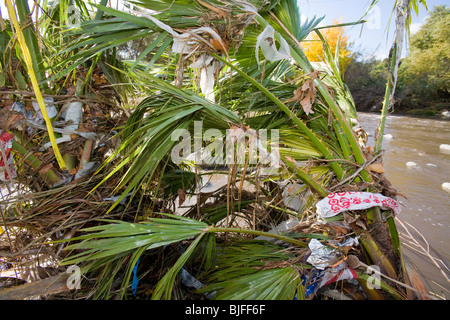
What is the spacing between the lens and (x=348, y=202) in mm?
1114

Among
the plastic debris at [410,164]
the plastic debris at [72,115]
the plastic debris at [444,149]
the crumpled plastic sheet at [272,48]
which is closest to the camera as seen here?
the crumpled plastic sheet at [272,48]

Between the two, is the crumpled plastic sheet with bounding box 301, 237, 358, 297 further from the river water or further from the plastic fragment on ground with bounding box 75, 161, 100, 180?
the plastic fragment on ground with bounding box 75, 161, 100, 180

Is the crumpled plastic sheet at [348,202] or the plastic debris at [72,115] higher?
the plastic debris at [72,115]

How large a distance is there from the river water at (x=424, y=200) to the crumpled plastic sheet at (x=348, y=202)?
0.23 meters

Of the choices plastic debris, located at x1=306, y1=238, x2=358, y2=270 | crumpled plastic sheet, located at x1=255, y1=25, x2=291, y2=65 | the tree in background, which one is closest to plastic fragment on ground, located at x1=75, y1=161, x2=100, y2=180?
crumpled plastic sheet, located at x1=255, y1=25, x2=291, y2=65

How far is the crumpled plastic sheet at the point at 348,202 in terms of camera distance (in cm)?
111

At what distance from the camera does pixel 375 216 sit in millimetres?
1168

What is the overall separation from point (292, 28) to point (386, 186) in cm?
99

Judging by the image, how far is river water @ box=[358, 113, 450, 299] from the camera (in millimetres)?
1947

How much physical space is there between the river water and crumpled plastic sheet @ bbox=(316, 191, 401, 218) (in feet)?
0.77

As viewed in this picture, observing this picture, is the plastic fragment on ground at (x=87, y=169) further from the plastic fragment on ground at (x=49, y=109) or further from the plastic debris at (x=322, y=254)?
the plastic debris at (x=322, y=254)

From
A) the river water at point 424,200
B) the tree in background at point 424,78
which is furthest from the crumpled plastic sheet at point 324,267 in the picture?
the tree in background at point 424,78

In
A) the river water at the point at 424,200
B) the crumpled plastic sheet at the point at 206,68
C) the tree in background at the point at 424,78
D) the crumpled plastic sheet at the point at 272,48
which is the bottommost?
the river water at the point at 424,200
